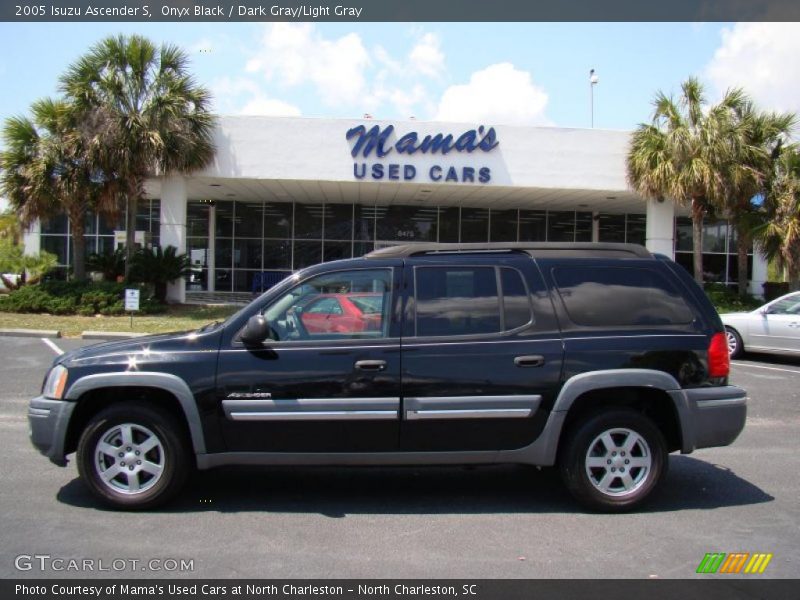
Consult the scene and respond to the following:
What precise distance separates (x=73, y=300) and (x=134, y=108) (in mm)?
5682

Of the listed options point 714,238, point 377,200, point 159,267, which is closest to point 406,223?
point 377,200

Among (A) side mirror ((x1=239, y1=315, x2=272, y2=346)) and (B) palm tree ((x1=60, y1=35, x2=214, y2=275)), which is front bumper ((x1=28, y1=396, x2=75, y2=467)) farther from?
(B) palm tree ((x1=60, y1=35, x2=214, y2=275))

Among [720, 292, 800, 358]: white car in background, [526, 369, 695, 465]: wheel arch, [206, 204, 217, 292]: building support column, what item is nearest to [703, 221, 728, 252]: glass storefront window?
[720, 292, 800, 358]: white car in background

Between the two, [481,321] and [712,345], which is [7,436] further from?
[712,345]

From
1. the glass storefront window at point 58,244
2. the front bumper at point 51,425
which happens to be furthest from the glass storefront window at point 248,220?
the front bumper at point 51,425

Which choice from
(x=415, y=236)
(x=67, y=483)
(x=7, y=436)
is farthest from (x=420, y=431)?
(x=415, y=236)

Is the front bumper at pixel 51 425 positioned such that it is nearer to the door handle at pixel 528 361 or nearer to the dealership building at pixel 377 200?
the door handle at pixel 528 361

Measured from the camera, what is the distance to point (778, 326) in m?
12.7

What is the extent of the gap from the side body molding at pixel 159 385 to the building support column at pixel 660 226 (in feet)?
63.8

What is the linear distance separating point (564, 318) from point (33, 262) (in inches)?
849

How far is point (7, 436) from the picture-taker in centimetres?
696

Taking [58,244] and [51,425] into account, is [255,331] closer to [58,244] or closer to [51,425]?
[51,425]

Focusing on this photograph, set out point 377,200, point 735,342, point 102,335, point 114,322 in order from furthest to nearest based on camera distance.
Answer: point 377,200 < point 114,322 < point 102,335 < point 735,342

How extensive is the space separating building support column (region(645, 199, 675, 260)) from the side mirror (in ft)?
62.9
